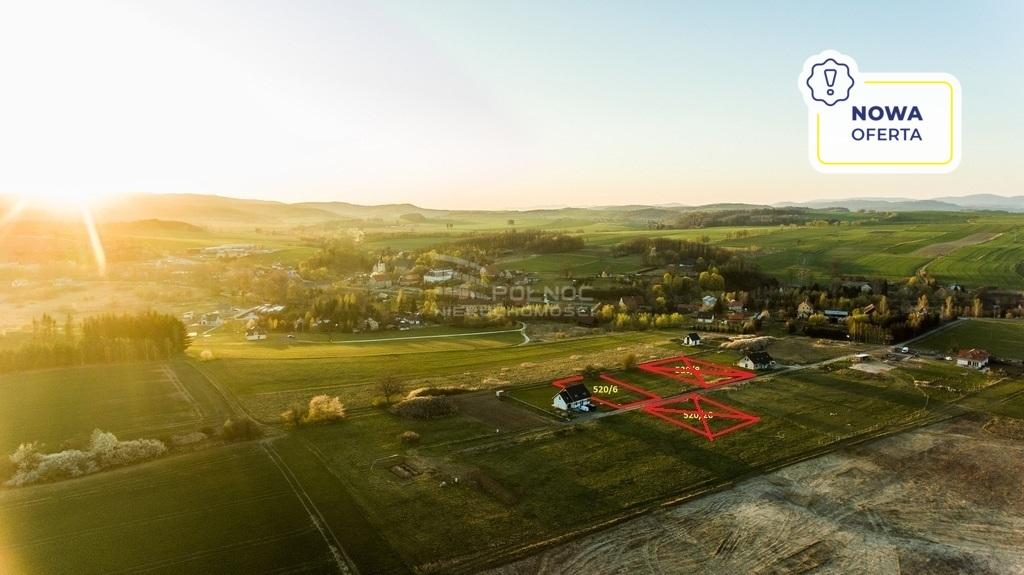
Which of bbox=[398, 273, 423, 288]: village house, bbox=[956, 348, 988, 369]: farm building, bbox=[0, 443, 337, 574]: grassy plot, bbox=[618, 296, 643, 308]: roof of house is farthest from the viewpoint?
bbox=[398, 273, 423, 288]: village house

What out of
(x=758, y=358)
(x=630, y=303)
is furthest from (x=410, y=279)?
(x=758, y=358)

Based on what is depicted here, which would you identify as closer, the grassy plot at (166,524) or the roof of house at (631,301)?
the grassy plot at (166,524)

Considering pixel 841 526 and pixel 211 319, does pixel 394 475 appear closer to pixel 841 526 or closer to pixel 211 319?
pixel 841 526

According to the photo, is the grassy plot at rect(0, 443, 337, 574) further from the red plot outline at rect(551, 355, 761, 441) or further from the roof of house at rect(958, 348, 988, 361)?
the roof of house at rect(958, 348, 988, 361)

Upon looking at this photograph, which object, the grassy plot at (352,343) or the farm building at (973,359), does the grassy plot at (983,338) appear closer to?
the farm building at (973,359)

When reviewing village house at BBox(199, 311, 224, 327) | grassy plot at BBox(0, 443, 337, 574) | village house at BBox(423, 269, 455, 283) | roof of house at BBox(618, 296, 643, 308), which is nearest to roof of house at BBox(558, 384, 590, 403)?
grassy plot at BBox(0, 443, 337, 574)

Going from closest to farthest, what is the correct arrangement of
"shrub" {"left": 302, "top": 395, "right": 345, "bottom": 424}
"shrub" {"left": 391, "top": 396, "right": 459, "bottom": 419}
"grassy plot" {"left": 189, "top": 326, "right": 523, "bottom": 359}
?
"shrub" {"left": 302, "top": 395, "right": 345, "bottom": 424}
"shrub" {"left": 391, "top": 396, "right": 459, "bottom": 419}
"grassy plot" {"left": 189, "top": 326, "right": 523, "bottom": 359}

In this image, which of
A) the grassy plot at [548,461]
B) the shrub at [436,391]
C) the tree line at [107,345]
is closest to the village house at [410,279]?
the tree line at [107,345]
